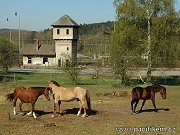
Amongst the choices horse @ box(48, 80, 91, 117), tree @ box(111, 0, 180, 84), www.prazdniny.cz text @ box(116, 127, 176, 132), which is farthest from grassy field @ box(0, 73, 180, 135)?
tree @ box(111, 0, 180, 84)

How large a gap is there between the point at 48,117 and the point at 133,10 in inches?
1058

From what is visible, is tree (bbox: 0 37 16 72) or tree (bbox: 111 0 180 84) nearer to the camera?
tree (bbox: 111 0 180 84)

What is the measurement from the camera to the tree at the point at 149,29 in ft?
135

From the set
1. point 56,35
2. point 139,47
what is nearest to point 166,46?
point 139,47

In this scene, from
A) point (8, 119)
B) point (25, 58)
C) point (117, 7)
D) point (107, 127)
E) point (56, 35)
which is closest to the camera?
point (107, 127)

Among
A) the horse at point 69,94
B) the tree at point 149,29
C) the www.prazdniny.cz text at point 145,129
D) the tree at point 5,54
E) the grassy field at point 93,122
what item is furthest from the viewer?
the tree at point 5,54

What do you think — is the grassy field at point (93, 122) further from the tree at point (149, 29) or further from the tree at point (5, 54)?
the tree at point (5, 54)

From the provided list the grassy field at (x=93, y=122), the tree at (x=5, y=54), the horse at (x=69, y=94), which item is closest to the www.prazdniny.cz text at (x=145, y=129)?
the grassy field at (x=93, y=122)

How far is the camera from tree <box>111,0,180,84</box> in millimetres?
41281

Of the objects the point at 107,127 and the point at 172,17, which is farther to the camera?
the point at 172,17

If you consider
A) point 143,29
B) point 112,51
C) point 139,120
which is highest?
point 143,29

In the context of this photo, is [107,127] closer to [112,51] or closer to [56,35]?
[112,51]

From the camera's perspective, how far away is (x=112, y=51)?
42312 mm

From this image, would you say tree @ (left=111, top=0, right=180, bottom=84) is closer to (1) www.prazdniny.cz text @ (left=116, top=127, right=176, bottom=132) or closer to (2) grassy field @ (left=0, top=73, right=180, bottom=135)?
(2) grassy field @ (left=0, top=73, right=180, bottom=135)
